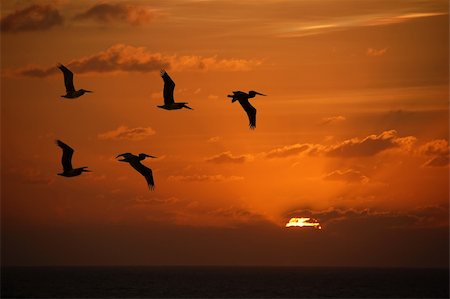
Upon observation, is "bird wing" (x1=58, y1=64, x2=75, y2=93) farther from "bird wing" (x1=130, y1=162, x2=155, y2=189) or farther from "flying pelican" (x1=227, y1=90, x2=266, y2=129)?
"flying pelican" (x1=227, y1=90, x2=266, y2=129)

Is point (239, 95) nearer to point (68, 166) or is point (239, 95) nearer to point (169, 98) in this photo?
point (169, 98)

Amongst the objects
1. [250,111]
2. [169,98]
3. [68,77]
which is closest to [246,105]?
[250,111]

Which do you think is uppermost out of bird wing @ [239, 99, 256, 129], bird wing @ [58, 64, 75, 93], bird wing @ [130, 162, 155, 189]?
bird wing @ [58, 64, 75, 93]

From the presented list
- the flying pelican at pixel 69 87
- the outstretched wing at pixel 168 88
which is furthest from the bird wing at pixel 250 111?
the flying pelican at pixel 69 87

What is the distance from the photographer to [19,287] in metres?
162

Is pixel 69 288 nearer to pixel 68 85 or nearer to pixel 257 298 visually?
pixel 257 298

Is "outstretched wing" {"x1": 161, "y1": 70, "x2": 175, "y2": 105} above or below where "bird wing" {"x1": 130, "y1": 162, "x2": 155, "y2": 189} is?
above

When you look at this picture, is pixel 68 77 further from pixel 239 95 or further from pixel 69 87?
pixel 239 95

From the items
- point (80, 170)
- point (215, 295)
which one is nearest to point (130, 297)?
point (215, 295)

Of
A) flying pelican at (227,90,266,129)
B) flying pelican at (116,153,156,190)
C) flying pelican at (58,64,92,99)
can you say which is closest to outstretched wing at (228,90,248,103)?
flying pelican at (227,90,266,129)

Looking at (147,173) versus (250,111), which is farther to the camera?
(250,111)

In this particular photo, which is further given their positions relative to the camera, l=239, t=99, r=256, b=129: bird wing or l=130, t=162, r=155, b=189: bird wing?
l=239, t=99, r=256, b=129: bird wing

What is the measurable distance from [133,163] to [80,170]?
3.11 m

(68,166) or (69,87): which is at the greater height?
(69,87)
